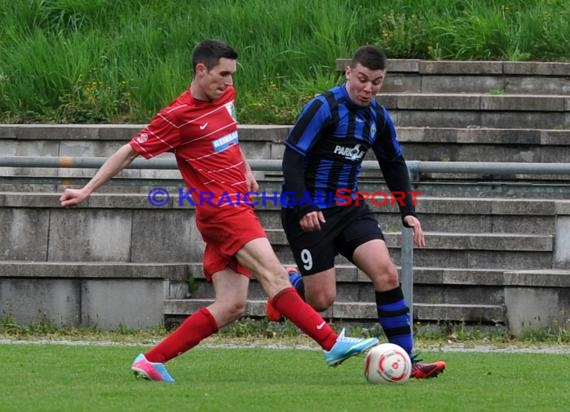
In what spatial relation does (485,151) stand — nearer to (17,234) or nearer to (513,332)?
(513,332)

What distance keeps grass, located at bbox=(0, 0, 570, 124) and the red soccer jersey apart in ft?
22.1

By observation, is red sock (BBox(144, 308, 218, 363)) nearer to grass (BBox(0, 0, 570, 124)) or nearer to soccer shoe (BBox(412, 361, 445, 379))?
soccer shoe (BBox(412, 361, 445, 379))

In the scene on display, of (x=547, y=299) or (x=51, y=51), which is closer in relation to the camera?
(x=547, y=299)

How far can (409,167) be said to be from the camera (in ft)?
36.1

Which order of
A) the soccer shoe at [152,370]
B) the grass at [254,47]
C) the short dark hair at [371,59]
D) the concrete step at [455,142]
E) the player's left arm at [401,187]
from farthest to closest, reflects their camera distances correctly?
1. the grass at [254,47]
2. the concrete step at [455,142]
3. the player's left arm at [401,187]
4. the short dark hair at [371,59]
5. the soccer shoe at [152,370]

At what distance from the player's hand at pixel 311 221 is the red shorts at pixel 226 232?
0.34m

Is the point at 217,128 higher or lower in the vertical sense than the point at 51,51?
lower

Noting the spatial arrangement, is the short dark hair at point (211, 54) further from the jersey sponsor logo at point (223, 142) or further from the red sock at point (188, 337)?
the red sock at point (188, 337)

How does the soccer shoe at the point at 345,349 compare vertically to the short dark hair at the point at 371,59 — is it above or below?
below

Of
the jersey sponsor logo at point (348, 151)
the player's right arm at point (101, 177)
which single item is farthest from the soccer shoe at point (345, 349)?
the player's right arm at point (101, 177)

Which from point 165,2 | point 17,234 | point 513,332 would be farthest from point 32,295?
point 165,2

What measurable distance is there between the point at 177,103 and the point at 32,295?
4.36 meters

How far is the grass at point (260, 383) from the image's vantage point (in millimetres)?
7168

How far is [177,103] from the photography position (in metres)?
8.23
